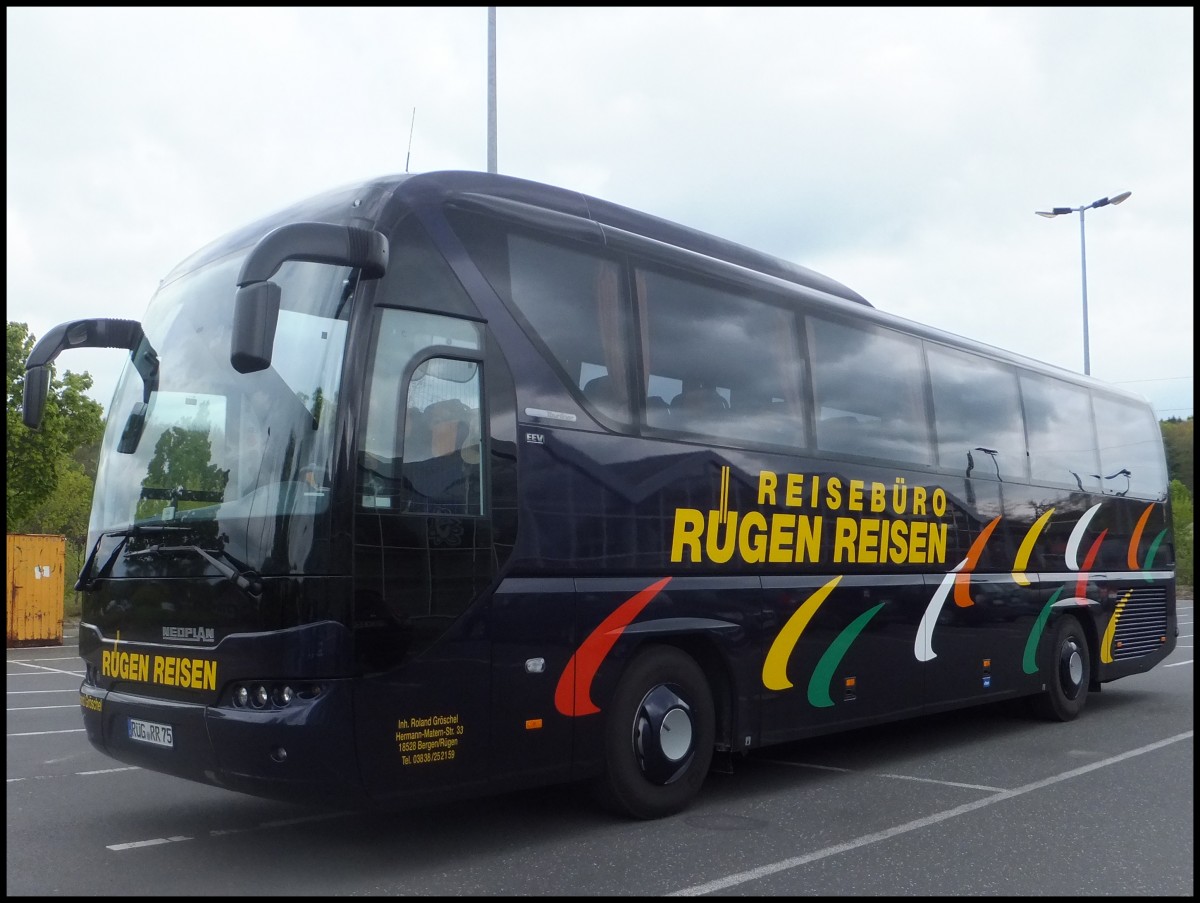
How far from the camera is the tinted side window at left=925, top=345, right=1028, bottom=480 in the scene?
1001 centimetres

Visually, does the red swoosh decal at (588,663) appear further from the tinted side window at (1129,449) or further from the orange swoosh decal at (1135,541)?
the orange swoosh decal at (1135,541)

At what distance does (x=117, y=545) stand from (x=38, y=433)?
63.1ft

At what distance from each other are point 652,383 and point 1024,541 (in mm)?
5388

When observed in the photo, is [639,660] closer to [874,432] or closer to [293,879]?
[293,879]

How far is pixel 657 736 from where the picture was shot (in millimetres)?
6867

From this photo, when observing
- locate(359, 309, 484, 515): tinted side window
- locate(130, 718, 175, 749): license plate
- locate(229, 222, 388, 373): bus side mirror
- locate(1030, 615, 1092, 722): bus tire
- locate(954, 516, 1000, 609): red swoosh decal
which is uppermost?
locate(229, 222, 388, 373): bus side mirror

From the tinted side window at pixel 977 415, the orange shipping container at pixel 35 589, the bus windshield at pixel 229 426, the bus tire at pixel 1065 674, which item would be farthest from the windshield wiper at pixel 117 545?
the orange shipping container at pixel 35 589

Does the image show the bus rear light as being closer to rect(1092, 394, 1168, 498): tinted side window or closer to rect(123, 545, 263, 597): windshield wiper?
rect(123, 545, 263, 597): windshield wiper

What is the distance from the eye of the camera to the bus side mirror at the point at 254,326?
201 inches

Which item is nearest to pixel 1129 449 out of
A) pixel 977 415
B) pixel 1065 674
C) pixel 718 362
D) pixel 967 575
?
pixel 1065 674

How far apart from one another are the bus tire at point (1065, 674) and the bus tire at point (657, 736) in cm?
553

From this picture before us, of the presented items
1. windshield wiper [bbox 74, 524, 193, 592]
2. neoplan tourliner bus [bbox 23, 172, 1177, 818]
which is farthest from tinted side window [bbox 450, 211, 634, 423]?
windshield wiper [bbox 74, 524, 193, 592]

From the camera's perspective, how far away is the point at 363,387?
565 cm

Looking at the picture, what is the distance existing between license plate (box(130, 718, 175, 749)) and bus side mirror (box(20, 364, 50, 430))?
1891mm
